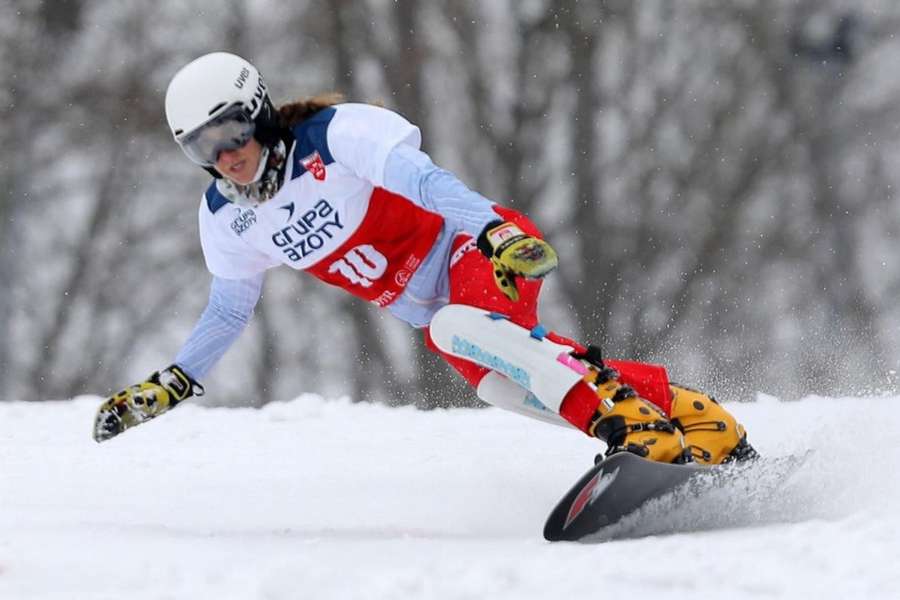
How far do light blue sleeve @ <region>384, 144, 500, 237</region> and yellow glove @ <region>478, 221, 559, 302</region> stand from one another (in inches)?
2.6

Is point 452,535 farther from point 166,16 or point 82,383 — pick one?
point 166,16

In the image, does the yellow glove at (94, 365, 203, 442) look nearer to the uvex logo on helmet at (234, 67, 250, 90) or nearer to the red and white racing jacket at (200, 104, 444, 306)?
the red and white racing jacket at (200, 104, 444, 306)

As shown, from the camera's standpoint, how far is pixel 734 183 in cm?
2111

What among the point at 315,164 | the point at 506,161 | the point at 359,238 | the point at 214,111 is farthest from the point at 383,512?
the point at 506,161

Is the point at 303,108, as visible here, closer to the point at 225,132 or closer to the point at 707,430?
the point at 225,132

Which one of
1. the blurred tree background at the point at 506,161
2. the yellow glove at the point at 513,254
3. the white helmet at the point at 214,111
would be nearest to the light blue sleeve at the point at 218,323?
the white helmet at the point at 214,111

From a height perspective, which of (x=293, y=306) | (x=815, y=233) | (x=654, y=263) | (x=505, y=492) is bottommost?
(x=505, y=492)

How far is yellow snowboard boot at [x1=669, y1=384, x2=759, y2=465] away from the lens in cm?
486

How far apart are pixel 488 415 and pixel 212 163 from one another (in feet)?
10.3

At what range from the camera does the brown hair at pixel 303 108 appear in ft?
15.4

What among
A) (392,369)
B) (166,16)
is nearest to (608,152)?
(392,369)

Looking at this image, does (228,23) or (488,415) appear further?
(228,23)

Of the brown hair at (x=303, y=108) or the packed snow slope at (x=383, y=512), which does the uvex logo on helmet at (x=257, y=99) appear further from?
the packed snow slope at (x=383, y=512)

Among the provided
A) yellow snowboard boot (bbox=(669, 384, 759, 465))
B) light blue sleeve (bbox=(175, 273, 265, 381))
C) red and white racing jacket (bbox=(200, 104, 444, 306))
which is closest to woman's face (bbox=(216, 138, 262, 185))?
red and white racing jacket (bbox=(200, 104, 444, 306))
